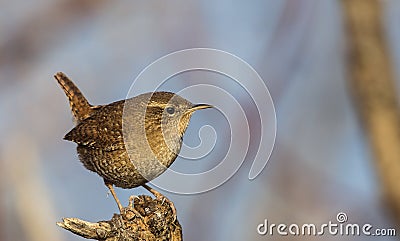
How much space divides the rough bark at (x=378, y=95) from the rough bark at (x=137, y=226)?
3.17 feet

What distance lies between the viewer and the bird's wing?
313 cm

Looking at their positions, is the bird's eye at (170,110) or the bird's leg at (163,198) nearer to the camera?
the bird's leg at (163,198)

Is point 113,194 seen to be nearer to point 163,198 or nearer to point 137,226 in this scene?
point 163,198

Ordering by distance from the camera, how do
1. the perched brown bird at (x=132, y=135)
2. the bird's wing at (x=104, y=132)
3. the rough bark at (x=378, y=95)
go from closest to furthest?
the rough bark at (x=378, y=95) → the perched brown bird at (x=132, y=135) → the bird's wing at (x=104, y=132)

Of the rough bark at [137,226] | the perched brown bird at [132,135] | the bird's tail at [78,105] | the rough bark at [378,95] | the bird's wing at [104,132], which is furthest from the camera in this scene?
the bird's tail at [78,105]

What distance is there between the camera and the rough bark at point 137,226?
234cm

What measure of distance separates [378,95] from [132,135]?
5.80ft

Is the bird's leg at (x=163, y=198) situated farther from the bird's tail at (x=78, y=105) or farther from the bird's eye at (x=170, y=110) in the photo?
the bird's tail at (x=78, y=105)

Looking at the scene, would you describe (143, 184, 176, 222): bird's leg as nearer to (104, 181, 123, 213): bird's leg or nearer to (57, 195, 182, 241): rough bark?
(57, 195, 182, 241): rough bark

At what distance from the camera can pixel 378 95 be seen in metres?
1.71

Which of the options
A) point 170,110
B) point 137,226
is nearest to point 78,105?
point 170,110

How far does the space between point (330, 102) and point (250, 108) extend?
2.74ft

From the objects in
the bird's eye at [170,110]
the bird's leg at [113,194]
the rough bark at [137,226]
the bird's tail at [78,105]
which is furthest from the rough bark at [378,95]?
the bird's tail at [78,105]

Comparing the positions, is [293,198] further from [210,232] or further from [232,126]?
[232,126]
